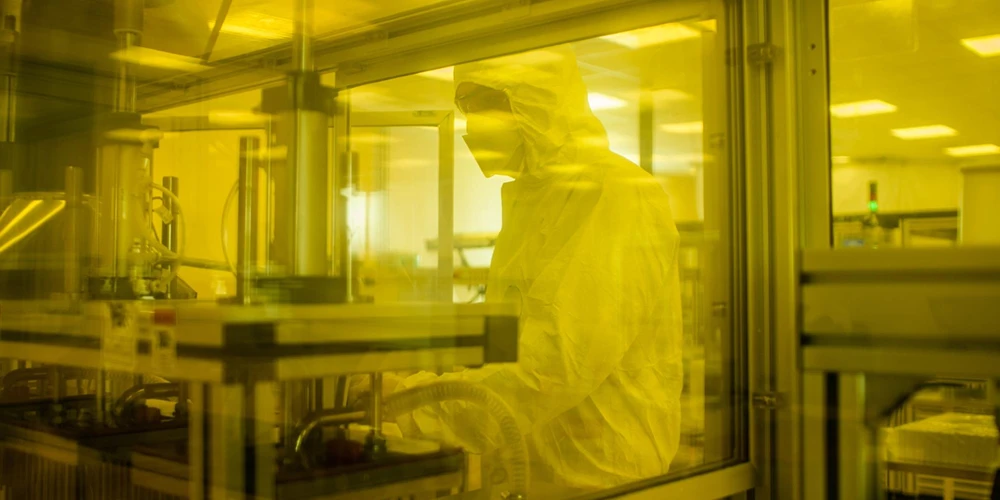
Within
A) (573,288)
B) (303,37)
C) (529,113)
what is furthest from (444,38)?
(303,37)

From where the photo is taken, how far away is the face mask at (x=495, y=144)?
2.02 m

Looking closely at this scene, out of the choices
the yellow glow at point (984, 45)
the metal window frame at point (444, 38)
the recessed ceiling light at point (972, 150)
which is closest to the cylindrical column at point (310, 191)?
the metal window frame at point (444, 38)

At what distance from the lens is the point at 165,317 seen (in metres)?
0.85

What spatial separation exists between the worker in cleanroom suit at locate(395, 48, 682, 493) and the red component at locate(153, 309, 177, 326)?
0.79 metres

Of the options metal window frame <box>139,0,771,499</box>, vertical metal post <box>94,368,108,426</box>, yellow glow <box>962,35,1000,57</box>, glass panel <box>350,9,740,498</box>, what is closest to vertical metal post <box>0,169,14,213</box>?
metal window frame <box>139,0,771,499</box>

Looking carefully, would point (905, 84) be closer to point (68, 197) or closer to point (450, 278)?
point (450, 278)

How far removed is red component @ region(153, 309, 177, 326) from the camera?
0.83 meters

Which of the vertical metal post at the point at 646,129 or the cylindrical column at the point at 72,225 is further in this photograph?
the vertical metal post at the point at 646,129

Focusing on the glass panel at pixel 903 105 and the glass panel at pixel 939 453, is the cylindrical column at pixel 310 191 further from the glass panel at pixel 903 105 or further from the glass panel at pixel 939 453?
the glass panel at pixel 939 453

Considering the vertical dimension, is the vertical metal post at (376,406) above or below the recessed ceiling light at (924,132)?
below

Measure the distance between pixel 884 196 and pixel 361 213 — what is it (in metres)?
1.08

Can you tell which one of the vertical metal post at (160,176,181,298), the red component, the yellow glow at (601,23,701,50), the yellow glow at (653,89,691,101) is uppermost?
the yellow glow at (601,23,701,50)

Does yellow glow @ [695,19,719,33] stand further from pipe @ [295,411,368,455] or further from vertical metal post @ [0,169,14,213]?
vertical metal post @ [0,169,14,213]

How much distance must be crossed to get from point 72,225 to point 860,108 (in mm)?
1530
